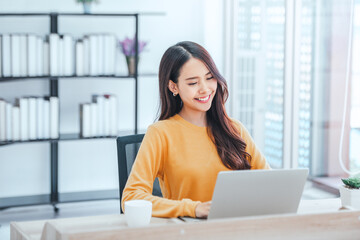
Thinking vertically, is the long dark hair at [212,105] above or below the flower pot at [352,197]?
above

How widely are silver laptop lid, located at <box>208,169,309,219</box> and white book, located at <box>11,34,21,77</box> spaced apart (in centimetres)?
285

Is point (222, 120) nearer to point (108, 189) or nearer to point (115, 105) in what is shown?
point (115, 105)

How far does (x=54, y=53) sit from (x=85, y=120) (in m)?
0.54

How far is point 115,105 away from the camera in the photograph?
4059 mm

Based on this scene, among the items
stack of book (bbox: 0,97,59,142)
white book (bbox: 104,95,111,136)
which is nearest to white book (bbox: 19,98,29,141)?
stack of book (bbox: 0,97,59,142)

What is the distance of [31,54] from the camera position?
12.6 ft

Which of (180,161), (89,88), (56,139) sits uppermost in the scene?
(89,88)

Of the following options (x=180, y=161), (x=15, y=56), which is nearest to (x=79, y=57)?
A: (x=15, y=56)

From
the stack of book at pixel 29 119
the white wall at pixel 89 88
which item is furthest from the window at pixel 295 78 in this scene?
the stack of book at pixel 29 119

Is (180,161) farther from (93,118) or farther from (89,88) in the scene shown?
(89,88)

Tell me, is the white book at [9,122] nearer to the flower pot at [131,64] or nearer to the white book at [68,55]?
the white book at [68,55]

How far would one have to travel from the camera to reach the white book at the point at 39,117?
389 centimetres

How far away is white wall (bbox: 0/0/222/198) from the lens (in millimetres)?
4199

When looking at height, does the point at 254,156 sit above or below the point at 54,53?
below
